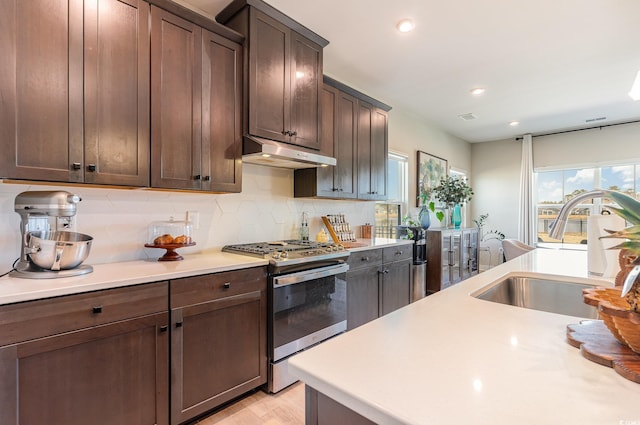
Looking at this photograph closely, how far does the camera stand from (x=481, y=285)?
139cm

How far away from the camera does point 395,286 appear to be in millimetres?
3439

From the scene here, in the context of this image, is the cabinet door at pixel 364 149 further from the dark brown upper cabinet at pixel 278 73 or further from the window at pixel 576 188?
the window at pixel 576 188

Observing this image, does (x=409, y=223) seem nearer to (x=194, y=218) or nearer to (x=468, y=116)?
(x=468, y=116)

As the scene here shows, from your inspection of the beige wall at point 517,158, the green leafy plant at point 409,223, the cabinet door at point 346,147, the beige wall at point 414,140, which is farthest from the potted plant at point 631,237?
the beige wall at point 517,158

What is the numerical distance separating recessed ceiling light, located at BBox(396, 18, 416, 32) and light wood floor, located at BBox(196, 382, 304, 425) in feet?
9.52

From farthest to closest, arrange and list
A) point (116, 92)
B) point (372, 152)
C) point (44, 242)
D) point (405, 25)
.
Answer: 1. point (372, 152)
2. point (405, 25)
3. point (116, 92)
4. point (44, 242)

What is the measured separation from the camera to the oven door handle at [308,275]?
212 centimetres

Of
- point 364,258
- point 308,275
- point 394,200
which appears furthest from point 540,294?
point 394,200

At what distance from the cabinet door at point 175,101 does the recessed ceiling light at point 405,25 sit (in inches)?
61.1

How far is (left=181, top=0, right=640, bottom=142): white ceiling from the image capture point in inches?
92.9

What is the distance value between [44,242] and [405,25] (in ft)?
9.23

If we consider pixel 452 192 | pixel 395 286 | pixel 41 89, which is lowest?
pixel 395 286

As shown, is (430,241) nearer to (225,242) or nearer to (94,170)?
(225,242)

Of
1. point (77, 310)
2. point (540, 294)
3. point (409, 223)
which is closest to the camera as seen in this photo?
point (77, 310)
